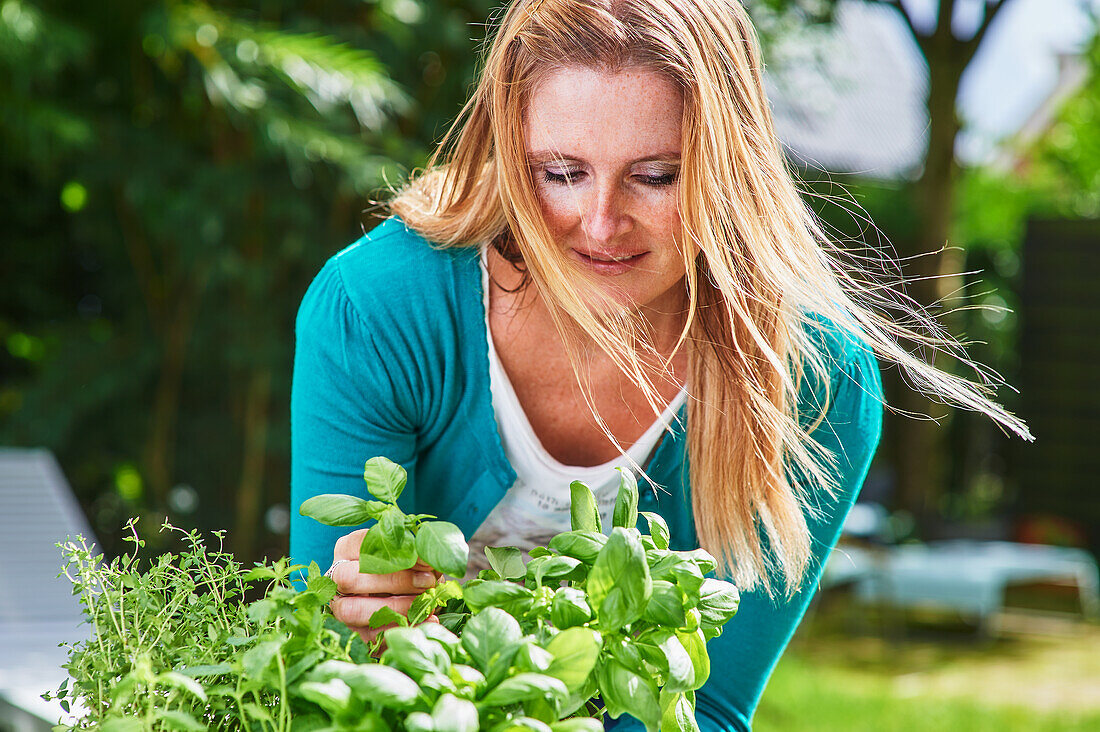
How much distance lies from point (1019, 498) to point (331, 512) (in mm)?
8208

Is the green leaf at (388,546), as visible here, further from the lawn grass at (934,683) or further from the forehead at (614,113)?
the lawn grass at (934,683)

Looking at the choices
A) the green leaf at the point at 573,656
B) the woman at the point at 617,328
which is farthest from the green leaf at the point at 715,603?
the woman at the point at 617,328

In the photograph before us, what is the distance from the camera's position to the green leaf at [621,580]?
0.62 m

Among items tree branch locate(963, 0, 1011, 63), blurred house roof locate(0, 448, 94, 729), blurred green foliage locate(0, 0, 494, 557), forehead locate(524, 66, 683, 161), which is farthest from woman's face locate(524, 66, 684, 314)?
tree branch locate(963, 0, 1011, 63)

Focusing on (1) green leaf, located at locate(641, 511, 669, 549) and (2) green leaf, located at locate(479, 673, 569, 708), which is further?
(1) green leaf, located at locate(641, 511, 669, 549)

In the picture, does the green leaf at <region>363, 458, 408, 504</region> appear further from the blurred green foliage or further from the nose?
the blurred green foliage

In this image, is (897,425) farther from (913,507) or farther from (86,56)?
(86,56)

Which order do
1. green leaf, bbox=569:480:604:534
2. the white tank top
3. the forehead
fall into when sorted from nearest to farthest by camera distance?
green leaf, bbox=569:480:604:534
the forehead
the white tank top

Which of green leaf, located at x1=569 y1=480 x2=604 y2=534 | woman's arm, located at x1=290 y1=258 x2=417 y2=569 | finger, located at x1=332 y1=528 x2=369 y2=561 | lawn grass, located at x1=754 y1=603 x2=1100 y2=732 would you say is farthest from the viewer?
lawn grass, located at x1=754 y1=603 x2=1100 y2=732

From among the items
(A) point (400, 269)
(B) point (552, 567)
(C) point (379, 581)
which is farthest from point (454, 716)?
(A) point (400, 269)

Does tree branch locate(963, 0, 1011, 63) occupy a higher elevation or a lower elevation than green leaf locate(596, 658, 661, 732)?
higher

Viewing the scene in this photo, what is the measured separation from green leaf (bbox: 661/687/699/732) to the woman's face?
0.46 metres

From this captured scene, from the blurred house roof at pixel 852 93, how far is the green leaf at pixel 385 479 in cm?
99

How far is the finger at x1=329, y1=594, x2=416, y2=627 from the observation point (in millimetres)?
787
